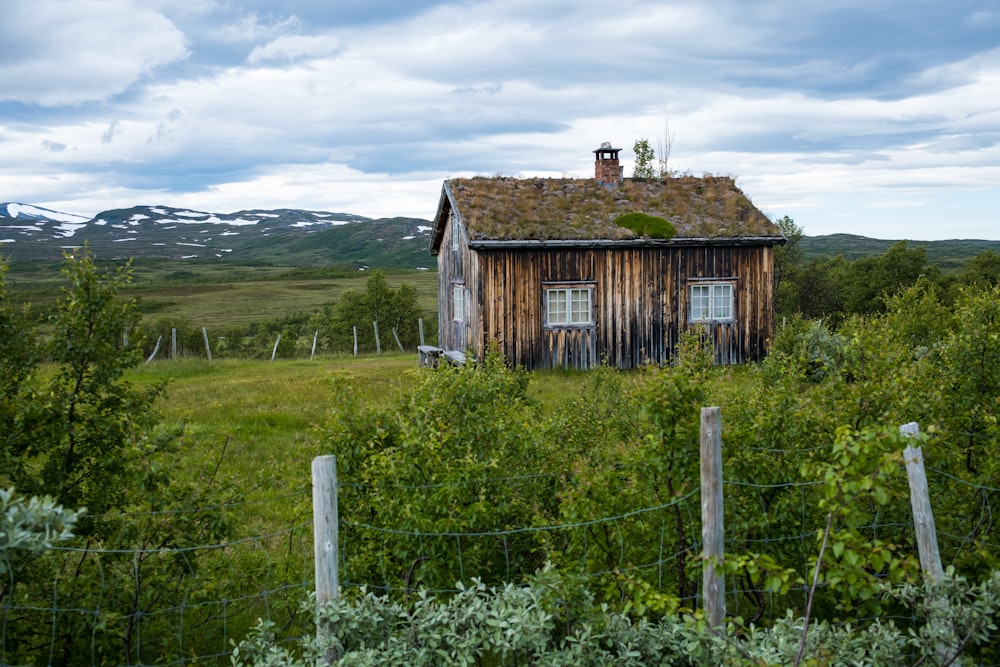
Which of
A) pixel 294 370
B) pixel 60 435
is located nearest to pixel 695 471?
pixel 60 435

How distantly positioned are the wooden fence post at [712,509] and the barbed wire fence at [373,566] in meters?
0.16

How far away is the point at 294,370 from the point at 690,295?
1265 centimetres

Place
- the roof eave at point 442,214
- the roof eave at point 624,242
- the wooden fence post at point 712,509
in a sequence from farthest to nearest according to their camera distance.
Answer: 1. the roof eave at point 442,214
2. the roof eave at point 624,242
3. the wooden fence post at point 712,509

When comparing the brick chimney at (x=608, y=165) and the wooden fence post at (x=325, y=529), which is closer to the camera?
the wooden fence post at (x=325, y=529)

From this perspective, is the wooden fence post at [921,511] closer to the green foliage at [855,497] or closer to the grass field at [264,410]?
the green foliage at [855,497]

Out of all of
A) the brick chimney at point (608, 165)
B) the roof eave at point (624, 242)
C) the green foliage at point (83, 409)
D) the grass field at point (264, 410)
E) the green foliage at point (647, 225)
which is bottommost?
the grass field at point (264, 410)

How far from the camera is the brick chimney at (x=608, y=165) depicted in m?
23.8

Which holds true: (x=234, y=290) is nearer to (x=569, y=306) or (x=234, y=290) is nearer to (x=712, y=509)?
(x=569, y=306)

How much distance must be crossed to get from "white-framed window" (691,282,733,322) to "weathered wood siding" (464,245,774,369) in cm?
20

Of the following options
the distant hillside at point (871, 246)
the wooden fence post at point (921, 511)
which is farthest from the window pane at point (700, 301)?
the distant hillside at point (871, 246)

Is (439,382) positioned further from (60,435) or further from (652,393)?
(60,435)

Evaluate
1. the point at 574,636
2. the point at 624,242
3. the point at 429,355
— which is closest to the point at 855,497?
the point at 574,636

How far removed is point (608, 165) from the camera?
23.8 m

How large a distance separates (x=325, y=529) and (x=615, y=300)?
55.7 feet
